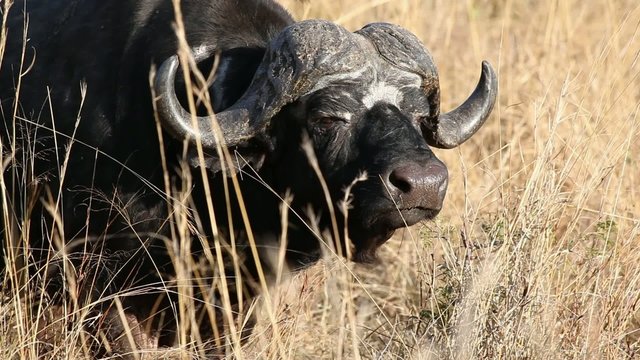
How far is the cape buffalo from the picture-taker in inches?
173

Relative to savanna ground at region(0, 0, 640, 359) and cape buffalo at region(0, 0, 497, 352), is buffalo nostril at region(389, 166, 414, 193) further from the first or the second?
savanna ground at region(0, 0, 640, 359)

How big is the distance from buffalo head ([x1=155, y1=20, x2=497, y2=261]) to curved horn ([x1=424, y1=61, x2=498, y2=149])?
0.13 meters

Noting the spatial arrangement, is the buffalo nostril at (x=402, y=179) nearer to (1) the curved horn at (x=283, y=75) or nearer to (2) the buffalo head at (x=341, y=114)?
(2) the buffalo head at (x=341, y=114)

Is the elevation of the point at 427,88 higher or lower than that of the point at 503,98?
higher

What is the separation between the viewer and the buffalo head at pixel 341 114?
4238mm

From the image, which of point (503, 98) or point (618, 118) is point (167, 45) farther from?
point (503, 98)

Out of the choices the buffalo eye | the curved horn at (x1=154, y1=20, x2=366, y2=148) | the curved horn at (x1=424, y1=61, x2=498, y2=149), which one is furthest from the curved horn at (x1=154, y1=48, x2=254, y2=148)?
the curved horn at (x1=424, y1=61, x2=498, y2=149)

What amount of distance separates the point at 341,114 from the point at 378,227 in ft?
1.49

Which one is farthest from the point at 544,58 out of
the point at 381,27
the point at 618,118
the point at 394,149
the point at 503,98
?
the point at 394,149

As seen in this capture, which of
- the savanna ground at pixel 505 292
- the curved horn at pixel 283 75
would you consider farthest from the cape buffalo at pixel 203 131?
the savanna ground at pixel 505 292

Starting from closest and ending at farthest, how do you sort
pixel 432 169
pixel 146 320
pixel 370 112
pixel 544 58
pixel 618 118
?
pixel 432 169, pixel 370 112, pixel 146 320, pixel 618 118, pixel 544 58

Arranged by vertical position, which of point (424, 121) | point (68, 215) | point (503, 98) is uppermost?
point (424, 121)

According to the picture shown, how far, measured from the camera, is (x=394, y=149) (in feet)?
13.8

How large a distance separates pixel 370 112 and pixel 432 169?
467 mm
